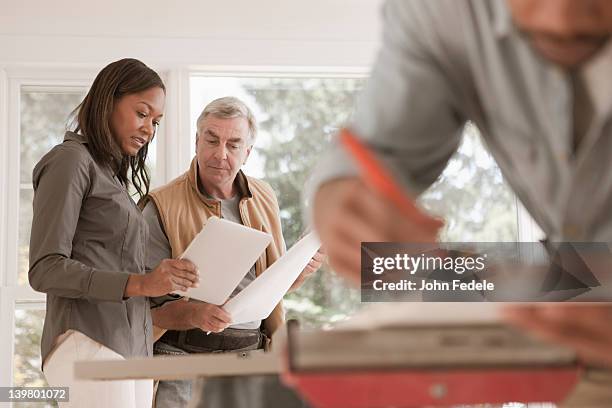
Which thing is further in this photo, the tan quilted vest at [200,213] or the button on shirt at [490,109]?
the tan quilted vest at [200,213]

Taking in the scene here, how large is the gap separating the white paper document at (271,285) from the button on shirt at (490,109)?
1672 millimetres

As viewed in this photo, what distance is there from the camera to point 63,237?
2.21 metres

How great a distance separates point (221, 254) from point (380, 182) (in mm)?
1774

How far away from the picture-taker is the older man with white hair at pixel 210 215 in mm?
2703

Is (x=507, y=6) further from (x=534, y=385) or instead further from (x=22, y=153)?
(x=22, y=153)

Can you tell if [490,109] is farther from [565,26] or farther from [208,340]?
[208,340]

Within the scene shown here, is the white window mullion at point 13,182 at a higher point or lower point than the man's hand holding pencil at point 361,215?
higher

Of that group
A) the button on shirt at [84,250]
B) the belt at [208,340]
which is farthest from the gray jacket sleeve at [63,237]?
the belt at [208,340]

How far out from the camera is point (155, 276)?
227 centimetres

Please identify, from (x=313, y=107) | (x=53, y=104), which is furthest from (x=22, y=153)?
(x=313, y=107)

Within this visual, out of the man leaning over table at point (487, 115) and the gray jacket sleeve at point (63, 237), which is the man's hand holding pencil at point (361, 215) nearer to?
the man leaning over table at point (487, 115)

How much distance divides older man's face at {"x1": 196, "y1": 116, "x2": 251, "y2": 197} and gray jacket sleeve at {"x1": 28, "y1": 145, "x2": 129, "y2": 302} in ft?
2.19

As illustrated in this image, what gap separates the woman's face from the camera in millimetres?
2430

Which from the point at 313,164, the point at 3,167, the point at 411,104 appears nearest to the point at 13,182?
the point at 3,167
